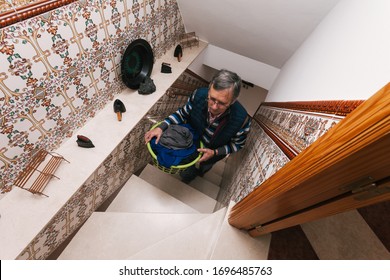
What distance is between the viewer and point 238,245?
3.54ft

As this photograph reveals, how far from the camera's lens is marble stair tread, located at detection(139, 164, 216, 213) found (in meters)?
2.12

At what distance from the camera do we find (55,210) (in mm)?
1188

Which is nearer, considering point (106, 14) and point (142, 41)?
point (106, 14)

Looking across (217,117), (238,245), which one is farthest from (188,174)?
(238,245)

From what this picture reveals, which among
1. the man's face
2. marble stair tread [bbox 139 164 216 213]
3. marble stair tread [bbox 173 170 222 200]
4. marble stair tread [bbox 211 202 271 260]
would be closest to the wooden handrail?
marble stair tread [bbox 211 202 271 260]

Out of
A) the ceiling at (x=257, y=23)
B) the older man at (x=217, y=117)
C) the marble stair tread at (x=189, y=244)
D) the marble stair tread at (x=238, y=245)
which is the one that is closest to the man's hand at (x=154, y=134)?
the older man at (x=217, y=117)

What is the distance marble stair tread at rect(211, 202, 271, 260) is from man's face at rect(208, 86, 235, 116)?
774 mm

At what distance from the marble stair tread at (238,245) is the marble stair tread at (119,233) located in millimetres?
375

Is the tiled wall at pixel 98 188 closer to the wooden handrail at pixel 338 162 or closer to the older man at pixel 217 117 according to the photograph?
the older man at pixel 217 117

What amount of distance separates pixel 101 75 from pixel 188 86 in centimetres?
159

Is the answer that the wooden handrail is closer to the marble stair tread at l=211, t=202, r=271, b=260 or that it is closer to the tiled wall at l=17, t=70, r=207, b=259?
the marble stair tread at l=211, t=202, r=271, b=260

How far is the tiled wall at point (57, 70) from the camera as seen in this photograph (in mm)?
1013

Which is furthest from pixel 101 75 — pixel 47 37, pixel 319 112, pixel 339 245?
pixel 339 245

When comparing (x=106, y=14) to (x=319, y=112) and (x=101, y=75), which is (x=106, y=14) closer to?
(x=101, y=75)
